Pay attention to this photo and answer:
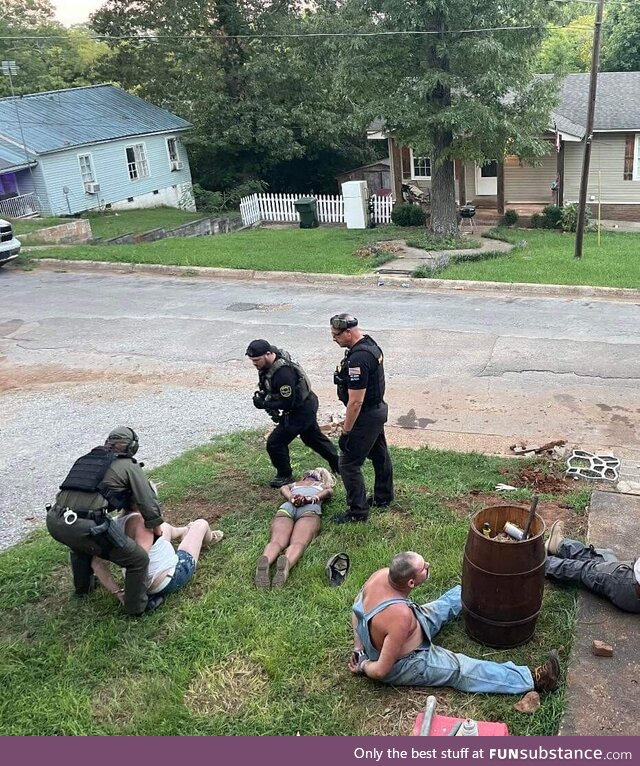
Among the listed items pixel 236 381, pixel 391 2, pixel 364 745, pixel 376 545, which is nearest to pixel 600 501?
pixel 376 545

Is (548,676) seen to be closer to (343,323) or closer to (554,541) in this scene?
(554,541)

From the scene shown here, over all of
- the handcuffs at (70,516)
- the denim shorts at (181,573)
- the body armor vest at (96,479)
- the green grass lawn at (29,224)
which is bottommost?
the denim shorts at (181,573)

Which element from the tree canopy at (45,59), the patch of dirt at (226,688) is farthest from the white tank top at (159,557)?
the tree canopy at (45,59)

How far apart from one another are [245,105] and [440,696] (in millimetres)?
28524

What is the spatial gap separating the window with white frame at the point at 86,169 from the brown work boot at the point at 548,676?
1088 inches

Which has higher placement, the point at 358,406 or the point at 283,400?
the point at 358,406

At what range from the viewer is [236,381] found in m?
9.75

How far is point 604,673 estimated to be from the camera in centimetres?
406

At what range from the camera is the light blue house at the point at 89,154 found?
26.2 m

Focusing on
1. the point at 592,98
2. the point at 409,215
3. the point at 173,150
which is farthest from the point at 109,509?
the point at 173,150

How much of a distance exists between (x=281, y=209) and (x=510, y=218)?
7977mm

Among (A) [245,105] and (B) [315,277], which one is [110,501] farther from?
(A) [245,105]

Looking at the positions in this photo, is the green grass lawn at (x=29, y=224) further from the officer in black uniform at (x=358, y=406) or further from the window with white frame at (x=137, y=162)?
the officer in black uniform at (x=358, y=406)

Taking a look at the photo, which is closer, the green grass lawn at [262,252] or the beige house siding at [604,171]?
the green grass lawn at [262,252]
